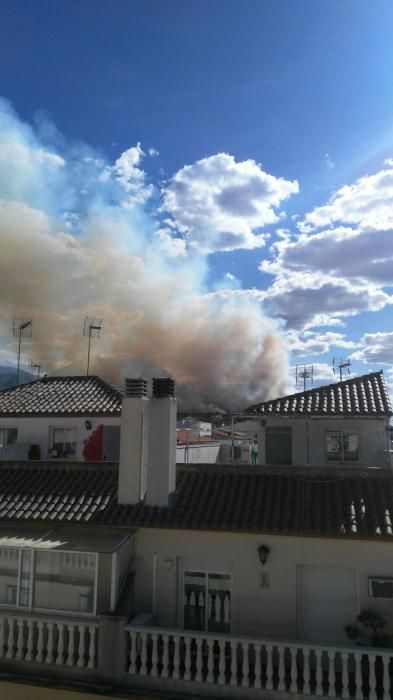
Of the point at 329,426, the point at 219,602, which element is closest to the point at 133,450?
the point at 219,602

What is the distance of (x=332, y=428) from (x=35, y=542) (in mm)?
9683

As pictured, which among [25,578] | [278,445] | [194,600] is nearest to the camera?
[25,578]

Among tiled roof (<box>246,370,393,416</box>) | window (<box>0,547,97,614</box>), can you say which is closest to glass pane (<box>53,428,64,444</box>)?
tiled roof (<box>246,370,393,416</box>)

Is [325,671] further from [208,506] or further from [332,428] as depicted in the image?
[332,428]

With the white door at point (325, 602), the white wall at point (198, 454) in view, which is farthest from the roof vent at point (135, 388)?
the white wall at point (198, 454)

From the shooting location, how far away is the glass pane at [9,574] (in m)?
11.5

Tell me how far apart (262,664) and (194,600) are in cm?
188

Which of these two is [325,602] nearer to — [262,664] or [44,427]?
[262,664]

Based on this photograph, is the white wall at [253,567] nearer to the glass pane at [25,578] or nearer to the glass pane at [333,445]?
the glass pane at [25,578]

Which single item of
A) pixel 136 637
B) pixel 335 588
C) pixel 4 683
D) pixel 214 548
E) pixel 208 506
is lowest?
pixel 4 683

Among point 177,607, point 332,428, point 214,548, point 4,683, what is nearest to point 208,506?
point 214,548

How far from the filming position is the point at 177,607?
38.3ft

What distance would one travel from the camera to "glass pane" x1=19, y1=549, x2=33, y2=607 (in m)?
11.4

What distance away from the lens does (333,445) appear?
17000mm
